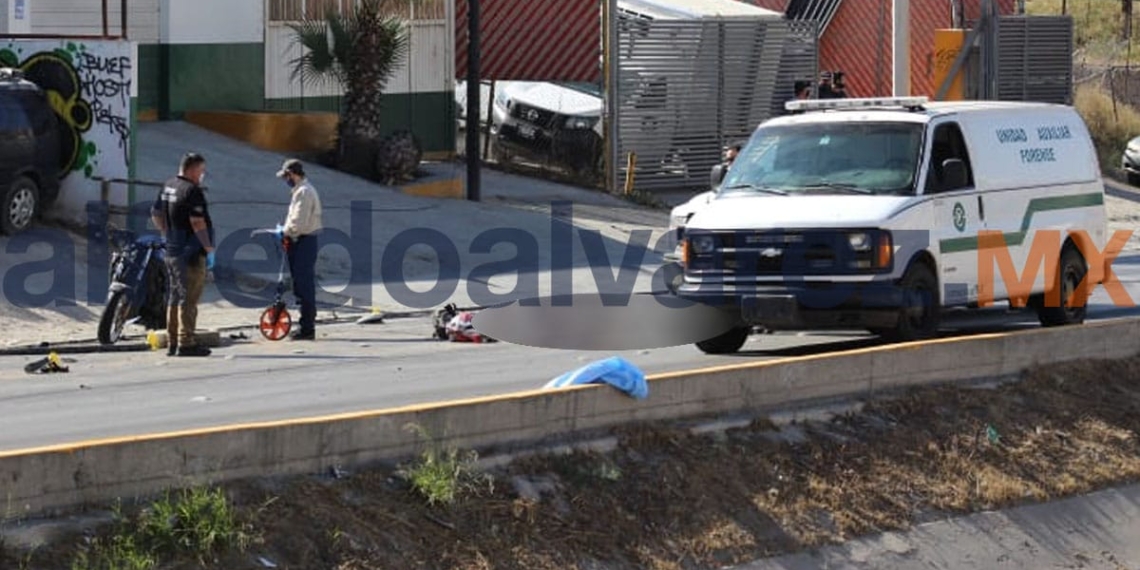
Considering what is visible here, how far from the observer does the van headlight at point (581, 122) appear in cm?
3170

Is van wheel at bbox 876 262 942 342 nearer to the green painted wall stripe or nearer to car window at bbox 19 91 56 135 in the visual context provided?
car window at bbox 19 91 56 135

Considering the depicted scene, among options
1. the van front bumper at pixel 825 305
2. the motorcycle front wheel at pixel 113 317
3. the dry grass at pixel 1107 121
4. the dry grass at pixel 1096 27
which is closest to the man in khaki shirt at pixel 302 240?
→ the motorcycle front wheel at pixel 113 317

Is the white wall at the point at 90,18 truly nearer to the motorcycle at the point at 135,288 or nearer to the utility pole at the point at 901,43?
the motorcycle at the point at 135,288

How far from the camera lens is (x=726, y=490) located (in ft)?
36.9

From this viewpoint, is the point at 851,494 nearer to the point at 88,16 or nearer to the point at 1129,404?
the point at 1129,404

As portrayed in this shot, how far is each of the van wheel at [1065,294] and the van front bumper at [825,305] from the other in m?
2.97

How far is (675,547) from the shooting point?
34.3ft

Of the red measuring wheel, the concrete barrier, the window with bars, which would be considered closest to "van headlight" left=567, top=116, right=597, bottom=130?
the window with bars

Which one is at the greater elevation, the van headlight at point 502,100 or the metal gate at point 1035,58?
the metal gate at point 1035,58

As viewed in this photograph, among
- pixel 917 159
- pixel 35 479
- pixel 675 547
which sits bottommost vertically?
pixel 675 547

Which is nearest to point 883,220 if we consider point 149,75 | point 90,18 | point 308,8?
point 90,18

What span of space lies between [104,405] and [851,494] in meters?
5.23

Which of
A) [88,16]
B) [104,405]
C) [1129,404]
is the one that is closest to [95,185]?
[88,16]

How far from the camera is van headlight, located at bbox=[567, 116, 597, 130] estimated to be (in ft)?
104
